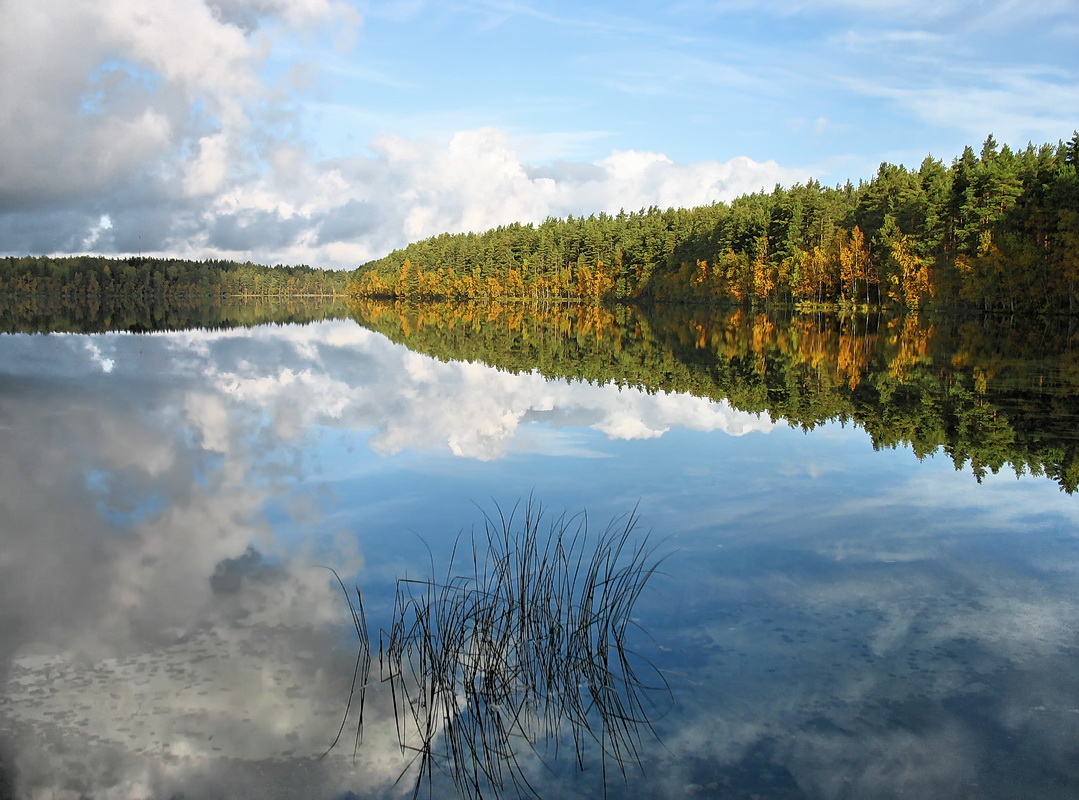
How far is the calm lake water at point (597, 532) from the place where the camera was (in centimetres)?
518

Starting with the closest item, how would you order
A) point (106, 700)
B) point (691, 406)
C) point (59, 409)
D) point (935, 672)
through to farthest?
point (106, 700)
point (935, 672)
point (59, 409)
point (691, 406)

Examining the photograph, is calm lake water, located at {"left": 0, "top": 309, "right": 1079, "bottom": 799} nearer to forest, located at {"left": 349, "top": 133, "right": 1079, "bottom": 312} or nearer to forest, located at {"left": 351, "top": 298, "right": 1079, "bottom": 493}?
forest, located at {"left": 351, "top": 298, "right": 1079, "bottom": 493}

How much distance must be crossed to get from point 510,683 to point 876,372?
2295 centimetres

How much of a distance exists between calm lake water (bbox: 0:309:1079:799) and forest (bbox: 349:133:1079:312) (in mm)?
39260

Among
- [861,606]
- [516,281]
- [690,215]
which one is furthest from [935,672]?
[516,281]

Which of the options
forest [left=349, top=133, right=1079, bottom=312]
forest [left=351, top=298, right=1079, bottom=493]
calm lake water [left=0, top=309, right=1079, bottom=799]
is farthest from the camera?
forest [left=349, top=133, right=1079, bottom=312]

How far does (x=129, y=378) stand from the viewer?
82.0 ft

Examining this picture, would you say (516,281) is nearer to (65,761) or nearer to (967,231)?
(967,231)

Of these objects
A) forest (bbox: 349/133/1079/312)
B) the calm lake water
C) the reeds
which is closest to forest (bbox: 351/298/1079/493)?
the calm lake water

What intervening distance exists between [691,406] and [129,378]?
664 inches

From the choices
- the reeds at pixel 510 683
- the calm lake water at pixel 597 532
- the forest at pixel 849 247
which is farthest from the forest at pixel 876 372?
the reeds at pixel 510 683

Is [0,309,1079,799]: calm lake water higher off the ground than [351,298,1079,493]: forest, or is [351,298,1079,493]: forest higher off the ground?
[351,298,1079,493]: forest

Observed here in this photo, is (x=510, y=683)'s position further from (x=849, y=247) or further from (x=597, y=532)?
(x=849, y=247)

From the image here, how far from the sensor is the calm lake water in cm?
518
